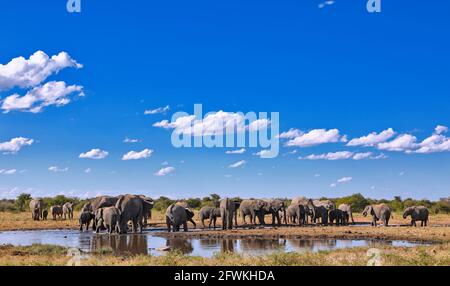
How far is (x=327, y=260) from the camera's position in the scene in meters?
15.6

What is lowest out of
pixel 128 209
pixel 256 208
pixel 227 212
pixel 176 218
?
pixel 176 218

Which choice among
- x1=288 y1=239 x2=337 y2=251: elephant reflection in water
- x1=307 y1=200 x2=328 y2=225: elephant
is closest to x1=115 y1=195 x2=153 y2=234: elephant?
x1=288 y1=239 x2=337 y2=251: elephant reflection in water

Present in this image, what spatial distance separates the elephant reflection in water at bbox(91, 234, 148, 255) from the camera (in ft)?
71.3

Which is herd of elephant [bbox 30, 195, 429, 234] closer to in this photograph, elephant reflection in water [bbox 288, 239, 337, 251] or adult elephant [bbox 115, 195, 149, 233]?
adult elephant [bbox 115, 195, 149, 233]

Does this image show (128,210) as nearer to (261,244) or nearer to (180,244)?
(180,244)

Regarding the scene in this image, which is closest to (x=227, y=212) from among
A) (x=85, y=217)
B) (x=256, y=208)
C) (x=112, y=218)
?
(x=256, y=208)

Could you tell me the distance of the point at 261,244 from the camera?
24625 mm

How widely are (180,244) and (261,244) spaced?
369cm

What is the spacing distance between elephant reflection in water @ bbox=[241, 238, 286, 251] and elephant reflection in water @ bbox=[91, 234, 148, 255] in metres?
4.36

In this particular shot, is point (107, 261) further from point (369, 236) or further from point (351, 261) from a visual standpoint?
point (369, 236)

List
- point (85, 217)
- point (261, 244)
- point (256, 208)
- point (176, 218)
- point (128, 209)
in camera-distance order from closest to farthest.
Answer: point (261, 244)
point (128, 209)
point (176, 218)
point (85, 217)
point (256, 208)

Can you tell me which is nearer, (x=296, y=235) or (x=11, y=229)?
(x=296, y=235)

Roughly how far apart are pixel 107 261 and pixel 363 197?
62654 mm
